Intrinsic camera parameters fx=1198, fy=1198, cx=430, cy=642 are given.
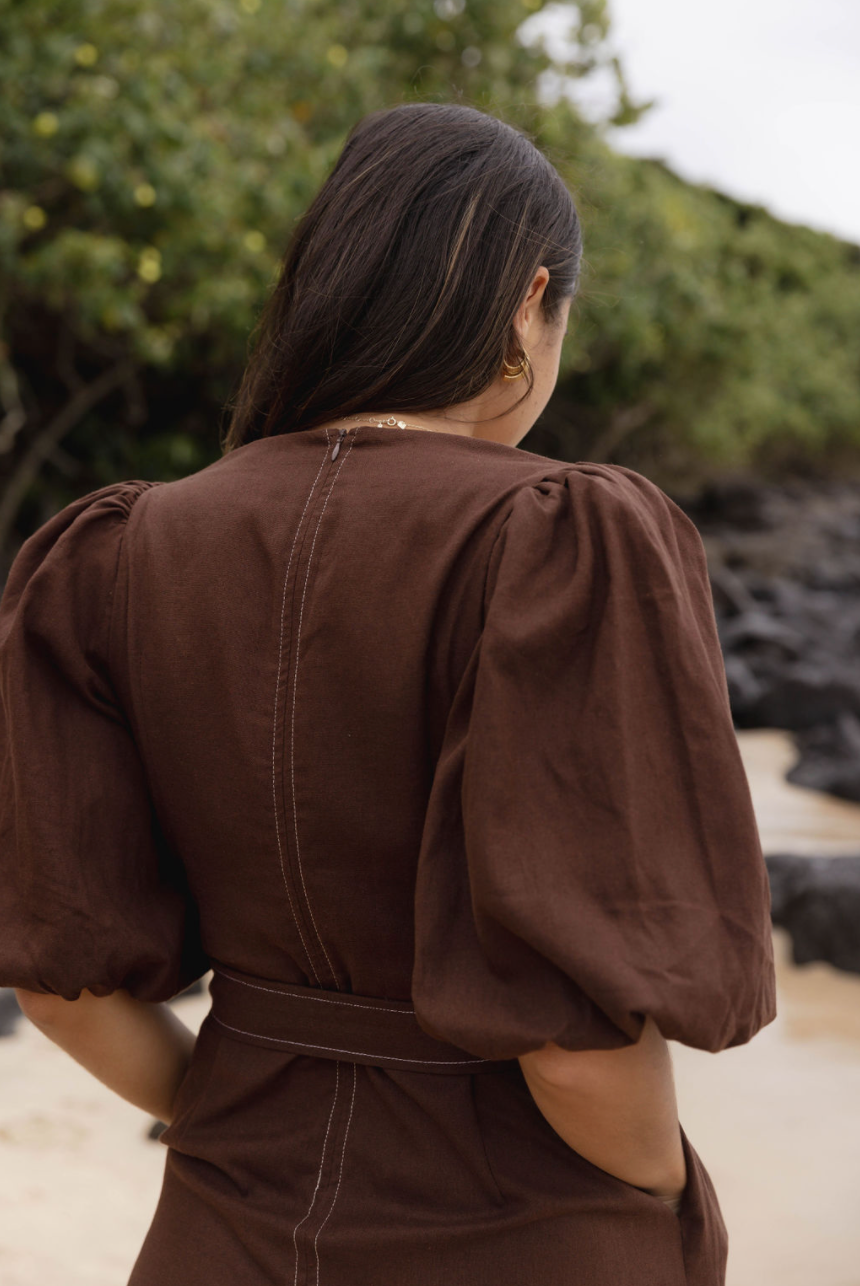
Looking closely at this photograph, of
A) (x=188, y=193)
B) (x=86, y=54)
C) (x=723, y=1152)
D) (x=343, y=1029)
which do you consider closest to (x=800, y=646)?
(x=188, y=193)

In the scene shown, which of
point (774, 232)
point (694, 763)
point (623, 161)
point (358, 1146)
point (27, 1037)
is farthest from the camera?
point (774, 232)

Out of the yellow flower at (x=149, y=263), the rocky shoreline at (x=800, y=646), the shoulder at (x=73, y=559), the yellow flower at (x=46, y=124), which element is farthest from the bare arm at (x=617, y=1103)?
the yellow flower at (x=149, y=263)

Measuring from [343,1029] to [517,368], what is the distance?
62 cm

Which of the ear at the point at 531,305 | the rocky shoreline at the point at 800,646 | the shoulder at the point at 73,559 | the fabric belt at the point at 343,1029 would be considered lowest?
the rocky shoreline at the point at 800,646

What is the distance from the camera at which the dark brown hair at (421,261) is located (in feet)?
3.47

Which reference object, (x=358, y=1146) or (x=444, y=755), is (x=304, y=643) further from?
(x=358, y=1146)

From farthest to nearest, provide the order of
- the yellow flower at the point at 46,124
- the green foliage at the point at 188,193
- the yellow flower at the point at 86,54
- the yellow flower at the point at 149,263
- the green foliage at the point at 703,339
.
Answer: the green foliage at the point at 703,339 < the yellow flower at the point at 149,263 < the green foliage at the point at 188,193 < the yellow flower at the point at 86,54 < the yellow flower at the point at 46,124

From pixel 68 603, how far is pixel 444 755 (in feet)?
1.27

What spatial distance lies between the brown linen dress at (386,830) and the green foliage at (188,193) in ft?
1.80

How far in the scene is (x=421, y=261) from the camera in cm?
106

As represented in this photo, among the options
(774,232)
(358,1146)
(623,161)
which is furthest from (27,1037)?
(774,232)

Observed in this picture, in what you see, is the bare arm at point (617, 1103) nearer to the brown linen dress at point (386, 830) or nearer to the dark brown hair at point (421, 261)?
the brown linen dress at point (386, 830)

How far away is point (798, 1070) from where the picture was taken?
134 inches

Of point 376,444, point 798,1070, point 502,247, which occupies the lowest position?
point 798,1070
